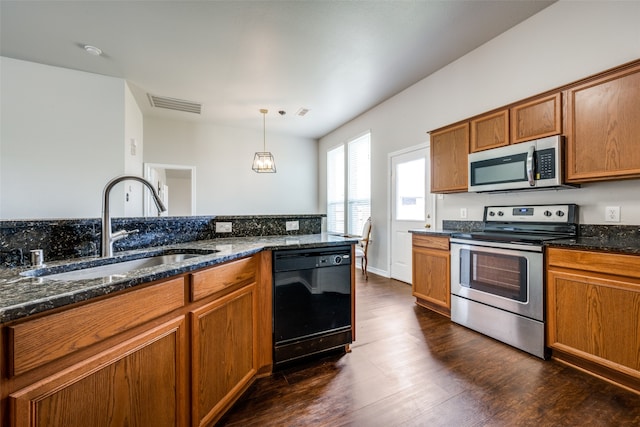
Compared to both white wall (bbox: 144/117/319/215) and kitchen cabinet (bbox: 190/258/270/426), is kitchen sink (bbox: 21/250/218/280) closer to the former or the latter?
kitchen cabinet (bbox: 190/258/270/426)

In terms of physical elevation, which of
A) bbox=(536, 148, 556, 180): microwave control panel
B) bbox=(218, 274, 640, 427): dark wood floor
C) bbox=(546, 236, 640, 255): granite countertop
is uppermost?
bbox=(536, 148, 556, 180): microwave control panel

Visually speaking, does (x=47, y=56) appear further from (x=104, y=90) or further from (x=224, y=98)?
(x=224, y=98)

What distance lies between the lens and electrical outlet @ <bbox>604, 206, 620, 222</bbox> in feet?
6.66

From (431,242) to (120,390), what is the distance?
2788 millimetres

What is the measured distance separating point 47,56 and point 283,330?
4167 mm

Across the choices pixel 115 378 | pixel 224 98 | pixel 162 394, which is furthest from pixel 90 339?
pixel 224 98

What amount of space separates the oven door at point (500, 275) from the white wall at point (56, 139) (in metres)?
4.31

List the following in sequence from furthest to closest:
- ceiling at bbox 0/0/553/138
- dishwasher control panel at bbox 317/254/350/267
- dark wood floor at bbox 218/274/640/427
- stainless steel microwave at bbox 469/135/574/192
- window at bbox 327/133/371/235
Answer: window at bbox 327/133/371/235, ceiling at bbox 0/0/553/138, stainless steel microwave at bbox 469/135/574/192, dishwasher control panel at bbox 317/254/350/267, dark wood floor at bbox 218/274/640/427

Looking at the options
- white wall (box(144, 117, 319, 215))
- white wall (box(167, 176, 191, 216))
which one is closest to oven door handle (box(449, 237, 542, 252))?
white wall (box(144, 117, 319, 215))

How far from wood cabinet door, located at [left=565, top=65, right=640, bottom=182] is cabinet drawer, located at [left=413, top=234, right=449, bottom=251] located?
111cm

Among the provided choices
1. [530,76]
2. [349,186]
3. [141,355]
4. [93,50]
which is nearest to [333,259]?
[141,355]

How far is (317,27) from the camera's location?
104 inches

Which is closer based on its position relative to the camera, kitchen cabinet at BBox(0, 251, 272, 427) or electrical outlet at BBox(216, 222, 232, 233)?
kitchen cabinet at BBox(0, 251, 272, 427)

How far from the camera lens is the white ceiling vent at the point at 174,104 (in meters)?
4.34
